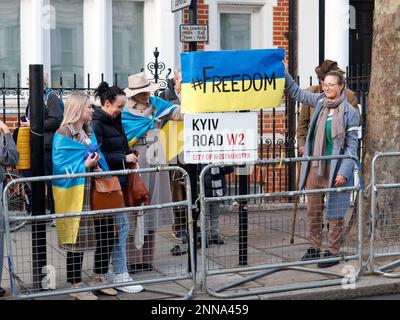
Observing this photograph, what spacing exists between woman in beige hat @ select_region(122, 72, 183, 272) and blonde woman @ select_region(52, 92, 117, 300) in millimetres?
767

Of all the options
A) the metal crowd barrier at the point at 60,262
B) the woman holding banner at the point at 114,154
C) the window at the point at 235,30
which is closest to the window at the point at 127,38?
the window at the point at 235,30

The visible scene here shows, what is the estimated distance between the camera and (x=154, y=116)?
7.66 meters

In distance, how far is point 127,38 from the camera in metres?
12.1

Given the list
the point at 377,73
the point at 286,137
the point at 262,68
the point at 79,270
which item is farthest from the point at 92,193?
the point at 286,137

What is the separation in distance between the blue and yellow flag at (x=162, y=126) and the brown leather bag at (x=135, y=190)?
1.95 feet

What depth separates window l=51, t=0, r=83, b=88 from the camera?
11.7m

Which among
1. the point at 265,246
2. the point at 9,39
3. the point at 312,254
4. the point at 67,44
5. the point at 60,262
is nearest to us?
the point at 60,262

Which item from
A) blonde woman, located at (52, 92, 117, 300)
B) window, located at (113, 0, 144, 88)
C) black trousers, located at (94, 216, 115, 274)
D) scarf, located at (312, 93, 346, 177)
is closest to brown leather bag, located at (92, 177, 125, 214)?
blonde woman, located at (52, 92, 117, 300)

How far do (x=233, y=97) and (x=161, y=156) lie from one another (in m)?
1.40

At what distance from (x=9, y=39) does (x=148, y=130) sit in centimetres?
483

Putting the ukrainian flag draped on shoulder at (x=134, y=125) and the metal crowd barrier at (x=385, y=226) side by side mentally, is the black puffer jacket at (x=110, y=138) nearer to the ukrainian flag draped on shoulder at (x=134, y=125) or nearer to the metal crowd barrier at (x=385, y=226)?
the ukrainian flag draped on shoulder at (x=134, y=125)

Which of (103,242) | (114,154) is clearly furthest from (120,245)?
(114,154)

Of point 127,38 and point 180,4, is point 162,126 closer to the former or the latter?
point 180,4

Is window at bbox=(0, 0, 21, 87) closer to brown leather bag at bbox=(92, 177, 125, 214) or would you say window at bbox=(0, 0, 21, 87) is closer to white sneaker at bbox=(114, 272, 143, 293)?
brown leather bag at bbox=(92, 177, 125, 214)
